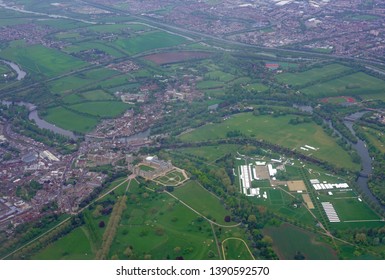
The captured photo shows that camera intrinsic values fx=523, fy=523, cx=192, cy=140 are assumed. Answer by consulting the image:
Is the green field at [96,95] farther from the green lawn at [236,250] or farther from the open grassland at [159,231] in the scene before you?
the green lawn at [236,250]

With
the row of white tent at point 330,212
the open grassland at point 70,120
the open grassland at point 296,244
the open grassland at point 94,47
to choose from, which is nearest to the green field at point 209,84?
the open grassland at point 70,120

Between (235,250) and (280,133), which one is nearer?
(235,250)

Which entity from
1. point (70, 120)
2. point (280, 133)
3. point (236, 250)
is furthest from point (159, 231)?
Result: point (70, 120)

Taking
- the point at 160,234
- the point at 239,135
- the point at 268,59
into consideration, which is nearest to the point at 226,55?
the point at 268,59

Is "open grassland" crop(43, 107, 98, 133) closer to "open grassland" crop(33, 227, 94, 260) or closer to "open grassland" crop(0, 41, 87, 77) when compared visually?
"open grassland" crop(0, 41, 87, 77)

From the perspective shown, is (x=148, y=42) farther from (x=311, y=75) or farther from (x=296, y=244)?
(x=296, y=244)

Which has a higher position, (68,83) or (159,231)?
(159,231)

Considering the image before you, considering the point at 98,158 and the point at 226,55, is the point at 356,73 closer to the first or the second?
the point at 226,55

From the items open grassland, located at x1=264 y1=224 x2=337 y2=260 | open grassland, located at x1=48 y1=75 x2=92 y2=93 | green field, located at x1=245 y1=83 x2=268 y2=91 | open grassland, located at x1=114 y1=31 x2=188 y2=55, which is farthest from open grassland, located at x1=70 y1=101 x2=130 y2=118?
open grassland, located at x1=264 y1=224 x2=337 y2=260
